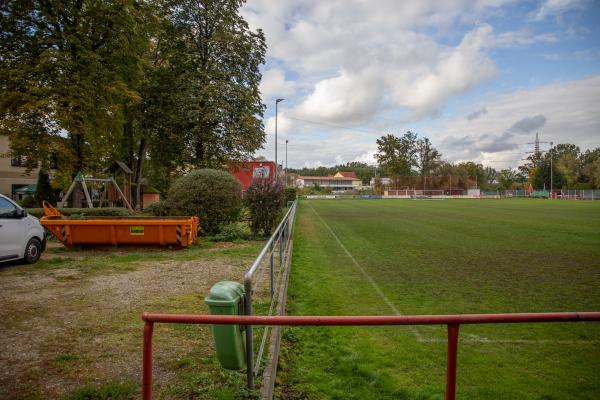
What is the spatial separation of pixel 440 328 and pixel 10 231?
974 centimetres

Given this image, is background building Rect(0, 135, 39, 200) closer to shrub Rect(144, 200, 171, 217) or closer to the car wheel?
shrub Rect(144, 200, 171, 217)

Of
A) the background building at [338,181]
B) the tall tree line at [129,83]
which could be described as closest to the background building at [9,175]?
the tall tree line at [129,83]

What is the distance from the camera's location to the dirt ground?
163 inches

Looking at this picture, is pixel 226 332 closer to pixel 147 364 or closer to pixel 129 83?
pixel 147 364

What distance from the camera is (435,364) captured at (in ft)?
14.8

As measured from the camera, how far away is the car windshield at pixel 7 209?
30.5 ft

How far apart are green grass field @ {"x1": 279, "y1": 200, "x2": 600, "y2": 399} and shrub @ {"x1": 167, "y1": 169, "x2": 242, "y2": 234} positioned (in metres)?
3.99

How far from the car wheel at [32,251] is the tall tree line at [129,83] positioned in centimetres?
964

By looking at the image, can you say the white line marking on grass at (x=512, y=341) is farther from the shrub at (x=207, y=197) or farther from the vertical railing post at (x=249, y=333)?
the shrub at (x=207, y=197)

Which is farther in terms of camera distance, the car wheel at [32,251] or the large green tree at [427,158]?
the large green tree at [427,158]

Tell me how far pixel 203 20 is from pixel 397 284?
25958 millimetres

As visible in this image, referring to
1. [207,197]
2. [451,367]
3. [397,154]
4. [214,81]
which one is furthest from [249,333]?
[397,154]

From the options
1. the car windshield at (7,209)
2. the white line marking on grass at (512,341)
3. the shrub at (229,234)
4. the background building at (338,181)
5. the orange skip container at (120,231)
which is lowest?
the white line marking on grass at (512,341)

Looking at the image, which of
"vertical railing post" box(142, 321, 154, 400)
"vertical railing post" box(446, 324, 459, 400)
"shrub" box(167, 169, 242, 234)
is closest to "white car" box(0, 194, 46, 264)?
"shrub" box(167, 169, 242, 234)
